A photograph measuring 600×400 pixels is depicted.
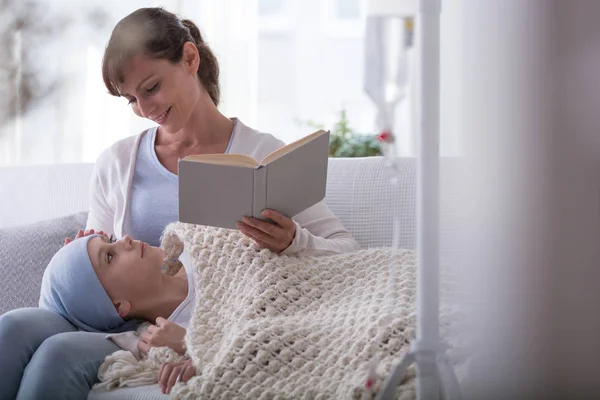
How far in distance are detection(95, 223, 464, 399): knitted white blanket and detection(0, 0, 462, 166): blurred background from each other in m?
1.72

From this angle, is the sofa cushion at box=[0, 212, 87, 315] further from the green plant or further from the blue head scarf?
the green plant

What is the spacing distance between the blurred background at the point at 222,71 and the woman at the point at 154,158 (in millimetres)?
1227

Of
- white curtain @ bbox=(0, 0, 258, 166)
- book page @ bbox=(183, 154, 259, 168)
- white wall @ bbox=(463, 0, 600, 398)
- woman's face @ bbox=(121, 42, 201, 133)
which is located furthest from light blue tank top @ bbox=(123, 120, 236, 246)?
white curtain @ bbox=(0, 0, 258, 166)

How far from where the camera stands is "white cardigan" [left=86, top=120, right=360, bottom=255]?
1.61 meters

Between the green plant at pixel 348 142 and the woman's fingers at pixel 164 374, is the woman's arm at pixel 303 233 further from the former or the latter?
the green plant at pixel 348 142

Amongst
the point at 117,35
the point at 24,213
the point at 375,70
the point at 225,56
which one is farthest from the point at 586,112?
the point at 225,56

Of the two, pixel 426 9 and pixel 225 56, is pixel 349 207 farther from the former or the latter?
pixel 225 56

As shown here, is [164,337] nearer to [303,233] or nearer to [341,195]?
[303,233]

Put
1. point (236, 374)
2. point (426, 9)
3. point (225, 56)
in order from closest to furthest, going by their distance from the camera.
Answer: point (426, 9), point (236, 374), point (225, 56)

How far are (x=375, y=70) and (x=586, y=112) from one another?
243 millimetres

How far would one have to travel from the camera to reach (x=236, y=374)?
1101 millimetres

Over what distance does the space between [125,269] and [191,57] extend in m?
0.54

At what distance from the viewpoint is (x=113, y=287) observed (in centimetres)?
142

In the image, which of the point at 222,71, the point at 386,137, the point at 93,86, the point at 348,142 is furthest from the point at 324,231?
the point at 93,86
